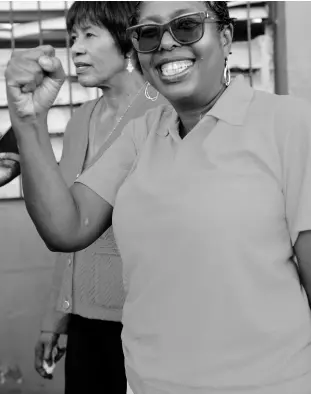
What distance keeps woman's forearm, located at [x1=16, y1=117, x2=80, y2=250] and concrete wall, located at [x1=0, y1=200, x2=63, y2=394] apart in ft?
7.43

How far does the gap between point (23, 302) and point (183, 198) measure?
2.71m

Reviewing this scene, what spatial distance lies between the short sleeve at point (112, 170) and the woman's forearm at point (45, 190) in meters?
0.08

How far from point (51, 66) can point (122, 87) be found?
1.12 metres

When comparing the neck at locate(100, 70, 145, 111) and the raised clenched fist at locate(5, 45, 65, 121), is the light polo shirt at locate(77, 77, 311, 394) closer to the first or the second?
the raised clenched fist at locate(5, 45, 65, 121)

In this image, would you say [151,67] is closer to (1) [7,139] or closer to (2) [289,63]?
(1) [7,139]

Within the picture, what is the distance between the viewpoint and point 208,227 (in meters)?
1.39

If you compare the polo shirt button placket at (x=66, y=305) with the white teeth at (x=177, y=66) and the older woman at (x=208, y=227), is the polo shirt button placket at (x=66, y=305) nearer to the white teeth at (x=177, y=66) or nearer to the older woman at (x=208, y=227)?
the older woman at (x=208, y=227)

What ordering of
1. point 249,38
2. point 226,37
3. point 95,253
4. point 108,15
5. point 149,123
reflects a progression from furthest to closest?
point 249,38 → point 108,15 → point 95,253 → point 149,123 → point 226,37

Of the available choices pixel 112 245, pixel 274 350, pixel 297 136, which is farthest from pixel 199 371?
pixel 112 245

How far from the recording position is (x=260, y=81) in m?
3.90

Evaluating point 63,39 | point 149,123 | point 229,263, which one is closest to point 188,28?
point 149,123

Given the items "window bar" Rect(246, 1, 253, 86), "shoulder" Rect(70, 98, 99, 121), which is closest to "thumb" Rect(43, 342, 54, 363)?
"shoulder" Rect(70, 98, 99, 121)

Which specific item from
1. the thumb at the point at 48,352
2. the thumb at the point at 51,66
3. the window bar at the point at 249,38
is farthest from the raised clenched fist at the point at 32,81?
the window bar at the point at 249,38

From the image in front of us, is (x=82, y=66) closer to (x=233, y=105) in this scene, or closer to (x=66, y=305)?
(x=66, y=305)
